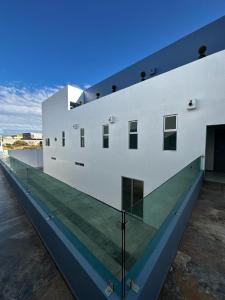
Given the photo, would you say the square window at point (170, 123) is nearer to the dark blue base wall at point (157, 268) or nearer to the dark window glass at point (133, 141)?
the dark window glass at point (133, 141)

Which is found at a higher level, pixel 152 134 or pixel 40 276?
pixel 152 134

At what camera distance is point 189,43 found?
553 centimetres

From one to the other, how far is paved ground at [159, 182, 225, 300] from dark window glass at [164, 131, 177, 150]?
2419 mm

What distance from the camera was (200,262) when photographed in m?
1.51

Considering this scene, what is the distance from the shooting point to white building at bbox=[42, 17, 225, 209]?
404 centimetres

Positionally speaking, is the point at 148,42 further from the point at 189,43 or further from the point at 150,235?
the point at 150,235

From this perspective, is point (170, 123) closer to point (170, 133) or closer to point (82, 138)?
point (170, 133)

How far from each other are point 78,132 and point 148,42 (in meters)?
5.88

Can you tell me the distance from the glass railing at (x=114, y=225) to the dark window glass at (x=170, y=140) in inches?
92.6

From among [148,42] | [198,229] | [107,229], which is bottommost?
[198,229]

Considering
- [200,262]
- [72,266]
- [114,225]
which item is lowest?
[200,262]

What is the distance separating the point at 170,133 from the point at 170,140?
243 mm

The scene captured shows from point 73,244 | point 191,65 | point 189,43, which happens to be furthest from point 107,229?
point 189,43

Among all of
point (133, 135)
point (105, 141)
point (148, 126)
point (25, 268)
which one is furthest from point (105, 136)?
point (25, 268)
